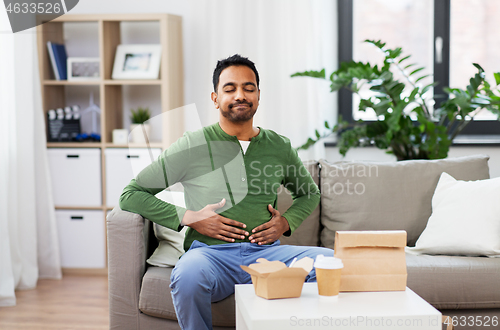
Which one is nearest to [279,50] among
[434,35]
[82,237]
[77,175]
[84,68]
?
[434,35]

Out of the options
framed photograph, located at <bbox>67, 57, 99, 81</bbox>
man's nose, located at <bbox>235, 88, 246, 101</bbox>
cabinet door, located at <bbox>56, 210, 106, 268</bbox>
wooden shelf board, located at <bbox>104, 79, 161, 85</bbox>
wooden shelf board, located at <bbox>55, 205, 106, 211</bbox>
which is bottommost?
cabinet door, located at <bbox>56, 210, 106, 268</bbox>

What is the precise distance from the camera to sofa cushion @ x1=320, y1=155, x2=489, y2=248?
7.39ft

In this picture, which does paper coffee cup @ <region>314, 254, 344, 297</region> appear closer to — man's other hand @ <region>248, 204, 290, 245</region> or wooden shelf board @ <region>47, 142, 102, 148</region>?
man's other hand @ <region>248, 204, 290, 245</region>

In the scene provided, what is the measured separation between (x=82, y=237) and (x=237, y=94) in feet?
6.00

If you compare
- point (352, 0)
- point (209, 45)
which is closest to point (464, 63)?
point (352, 0)

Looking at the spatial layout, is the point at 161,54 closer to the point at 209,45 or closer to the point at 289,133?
the point at 209,45

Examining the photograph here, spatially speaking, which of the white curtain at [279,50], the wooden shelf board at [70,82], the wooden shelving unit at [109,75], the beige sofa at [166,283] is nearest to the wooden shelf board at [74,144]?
the wooden shelving unit at [109,75]

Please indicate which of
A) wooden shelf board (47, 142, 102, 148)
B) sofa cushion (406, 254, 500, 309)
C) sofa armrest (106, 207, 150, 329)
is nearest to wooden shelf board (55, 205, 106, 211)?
wooden shelf board (47, 142, 102, 148)

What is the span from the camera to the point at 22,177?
2902 mm

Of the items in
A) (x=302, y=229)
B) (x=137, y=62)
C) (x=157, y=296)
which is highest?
(x=137, y=62)

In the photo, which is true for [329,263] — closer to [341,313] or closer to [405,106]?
[341,313]

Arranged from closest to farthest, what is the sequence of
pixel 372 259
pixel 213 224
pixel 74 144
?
pixel 372 259 → pixel 213 224 → pixel 74 144

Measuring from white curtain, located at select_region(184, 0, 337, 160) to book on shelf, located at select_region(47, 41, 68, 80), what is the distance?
935mm

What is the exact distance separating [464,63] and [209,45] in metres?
1.69
